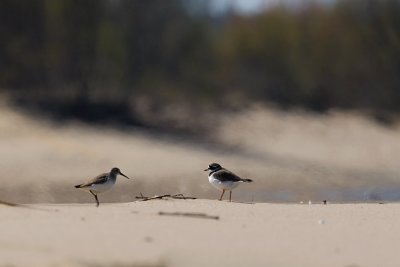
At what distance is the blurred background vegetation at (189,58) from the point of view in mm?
35844

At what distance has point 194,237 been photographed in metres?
11.1

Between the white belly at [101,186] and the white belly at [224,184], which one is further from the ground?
the white belly at [224,184]

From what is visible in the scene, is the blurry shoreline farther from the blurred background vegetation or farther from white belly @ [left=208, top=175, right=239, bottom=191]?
white belly @ [left=208, top=175, right=239, bottom=191]

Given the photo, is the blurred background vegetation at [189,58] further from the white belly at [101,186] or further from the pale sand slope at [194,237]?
the pale sand slope at [194,237]

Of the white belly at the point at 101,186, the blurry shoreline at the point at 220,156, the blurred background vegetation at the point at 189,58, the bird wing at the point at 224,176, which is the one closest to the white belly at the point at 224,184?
the bird wing at the point at 224,176

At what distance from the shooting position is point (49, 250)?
33.8 ft

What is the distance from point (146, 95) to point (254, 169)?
8635 millimetres

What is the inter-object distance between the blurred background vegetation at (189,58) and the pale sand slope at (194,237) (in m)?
20.7

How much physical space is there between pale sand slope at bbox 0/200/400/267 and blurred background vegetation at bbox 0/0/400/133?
20.7 meters

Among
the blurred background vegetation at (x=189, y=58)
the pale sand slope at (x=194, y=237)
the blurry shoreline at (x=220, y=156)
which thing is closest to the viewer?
the pale sand slope at (x=194, y=237)

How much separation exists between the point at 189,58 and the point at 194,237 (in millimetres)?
29499

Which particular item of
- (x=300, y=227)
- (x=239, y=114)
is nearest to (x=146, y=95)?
(x=239, y=114)

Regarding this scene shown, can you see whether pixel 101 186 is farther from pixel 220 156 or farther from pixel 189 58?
pixel 189 58

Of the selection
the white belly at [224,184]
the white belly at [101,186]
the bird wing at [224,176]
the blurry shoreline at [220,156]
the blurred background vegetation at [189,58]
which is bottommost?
the white belly at [101,186]
